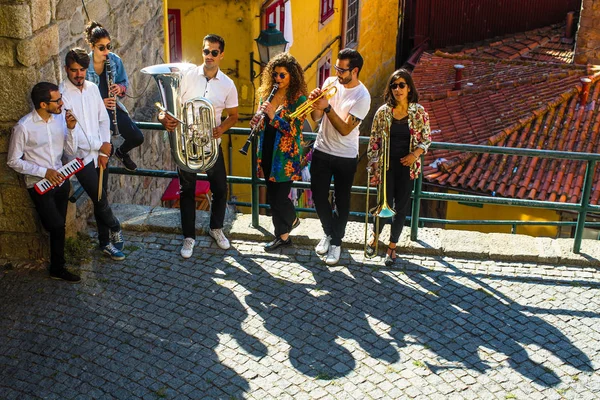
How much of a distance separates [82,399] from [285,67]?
277 centimetres

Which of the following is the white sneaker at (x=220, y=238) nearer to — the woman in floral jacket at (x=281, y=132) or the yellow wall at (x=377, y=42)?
the woman in floral jacket at (x=281, y=132)

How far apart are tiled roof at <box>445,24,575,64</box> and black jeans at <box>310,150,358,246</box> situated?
14927mm

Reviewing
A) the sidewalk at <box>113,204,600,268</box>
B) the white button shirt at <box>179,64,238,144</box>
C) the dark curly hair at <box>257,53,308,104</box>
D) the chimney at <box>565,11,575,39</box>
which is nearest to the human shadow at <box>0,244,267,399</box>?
the sidewalk at <box>113,204,600,268</box>

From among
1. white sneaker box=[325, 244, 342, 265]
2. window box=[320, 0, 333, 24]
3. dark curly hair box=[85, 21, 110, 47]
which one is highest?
window box=[320, 0, 333, 24]

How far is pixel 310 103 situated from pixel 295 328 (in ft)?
5.41

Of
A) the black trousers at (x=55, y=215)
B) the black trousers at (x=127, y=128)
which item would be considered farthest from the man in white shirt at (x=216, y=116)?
the black trousers at (x=55, y=215)

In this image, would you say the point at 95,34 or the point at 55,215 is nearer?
the point at 55,215

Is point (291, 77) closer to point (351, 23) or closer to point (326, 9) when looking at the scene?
point (326, 9)

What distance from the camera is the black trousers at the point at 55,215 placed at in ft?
20.1

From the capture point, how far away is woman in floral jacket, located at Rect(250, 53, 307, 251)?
621cm

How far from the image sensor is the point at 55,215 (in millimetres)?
6188

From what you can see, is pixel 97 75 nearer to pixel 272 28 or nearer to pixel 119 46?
pixel 119 46

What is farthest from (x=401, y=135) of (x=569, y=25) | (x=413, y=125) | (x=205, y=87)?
(x=569, y=25)

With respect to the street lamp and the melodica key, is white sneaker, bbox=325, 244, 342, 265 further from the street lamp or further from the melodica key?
the street lamp
